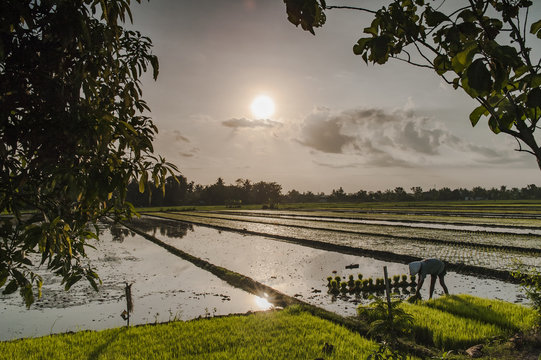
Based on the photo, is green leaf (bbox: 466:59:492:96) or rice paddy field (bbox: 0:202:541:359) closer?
green leaf (bbox: 466:59:492:96)

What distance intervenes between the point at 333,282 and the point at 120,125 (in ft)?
27.0

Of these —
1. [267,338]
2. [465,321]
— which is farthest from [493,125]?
[465,321]

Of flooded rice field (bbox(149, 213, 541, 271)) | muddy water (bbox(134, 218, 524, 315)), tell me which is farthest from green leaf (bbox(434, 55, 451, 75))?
flooded rice field (bbox(149, 213, 541, 271))

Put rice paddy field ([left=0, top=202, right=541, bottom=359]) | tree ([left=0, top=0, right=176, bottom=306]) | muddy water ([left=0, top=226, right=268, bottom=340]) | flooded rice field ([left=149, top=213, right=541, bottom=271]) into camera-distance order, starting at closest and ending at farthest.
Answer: tree ([left=0, top=0, right=176, bottom=306]) → rice paddy field ([left=0, top=202, right=541, bottom=359]) → muddy water ([left=0, top=226, right=268, bottom=340]) → flooded rice field ([left=149, top=213, right=541, bottom=271])

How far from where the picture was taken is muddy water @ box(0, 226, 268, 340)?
271 inches

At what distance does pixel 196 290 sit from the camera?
9.29 m

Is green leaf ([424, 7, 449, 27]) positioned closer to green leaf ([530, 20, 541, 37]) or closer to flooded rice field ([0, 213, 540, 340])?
green leaf ([530, 20, 541, 37])

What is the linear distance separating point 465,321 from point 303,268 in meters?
6.36

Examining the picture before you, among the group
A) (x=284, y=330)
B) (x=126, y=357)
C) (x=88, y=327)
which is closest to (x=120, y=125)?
(x=126, y=357)

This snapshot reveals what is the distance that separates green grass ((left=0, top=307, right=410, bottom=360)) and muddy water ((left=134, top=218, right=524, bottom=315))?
1979 millimetres

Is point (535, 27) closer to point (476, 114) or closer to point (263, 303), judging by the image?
point (476, 114)

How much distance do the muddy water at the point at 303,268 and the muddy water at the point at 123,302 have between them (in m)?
1.36

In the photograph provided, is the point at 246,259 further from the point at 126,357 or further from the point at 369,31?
the point at 369,31

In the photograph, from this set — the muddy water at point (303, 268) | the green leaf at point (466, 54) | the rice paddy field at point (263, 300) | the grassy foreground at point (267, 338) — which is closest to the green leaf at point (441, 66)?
the green leaf at point (466, 54)
